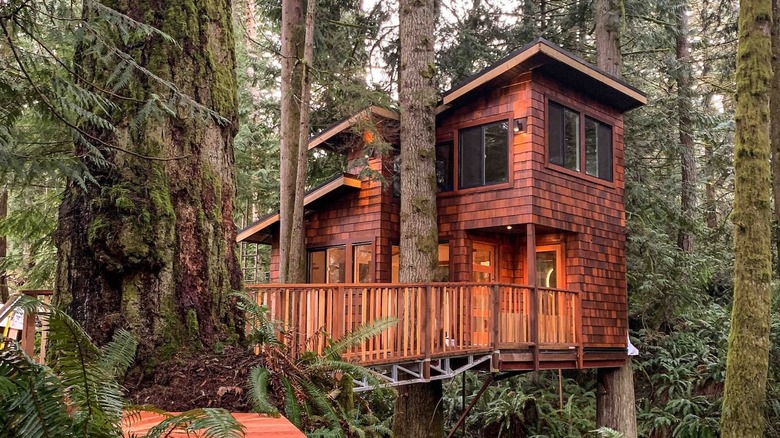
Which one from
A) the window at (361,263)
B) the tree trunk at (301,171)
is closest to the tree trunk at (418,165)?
the tree trunk at (301,171)

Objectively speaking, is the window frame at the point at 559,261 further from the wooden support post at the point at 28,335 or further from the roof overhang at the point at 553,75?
the wooden support post at the point at 28,335

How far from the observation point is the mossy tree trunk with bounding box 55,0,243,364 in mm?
3521

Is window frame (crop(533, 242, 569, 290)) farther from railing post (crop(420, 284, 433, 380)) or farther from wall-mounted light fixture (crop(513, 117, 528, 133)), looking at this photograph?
railing post (crop(420, 284, 433, 380))

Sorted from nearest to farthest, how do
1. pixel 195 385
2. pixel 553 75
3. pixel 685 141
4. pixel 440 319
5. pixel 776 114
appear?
pixel 195 385
pixel 440 319
pixel 776 114
pixel 553 75
pixel 685 141

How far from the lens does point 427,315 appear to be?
8.40m

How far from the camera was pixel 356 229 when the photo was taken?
13648 millimetres

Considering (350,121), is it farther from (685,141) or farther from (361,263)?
(685,141)

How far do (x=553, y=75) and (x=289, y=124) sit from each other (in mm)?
5037

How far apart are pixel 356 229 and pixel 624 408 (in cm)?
608

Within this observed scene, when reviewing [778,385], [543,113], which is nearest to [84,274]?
[543,113]

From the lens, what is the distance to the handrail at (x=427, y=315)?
23.0 ft

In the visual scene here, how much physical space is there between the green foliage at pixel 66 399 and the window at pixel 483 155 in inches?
403


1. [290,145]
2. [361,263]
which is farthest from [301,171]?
[361,263]

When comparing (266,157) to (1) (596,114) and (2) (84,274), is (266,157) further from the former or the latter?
(2) (84,274)
